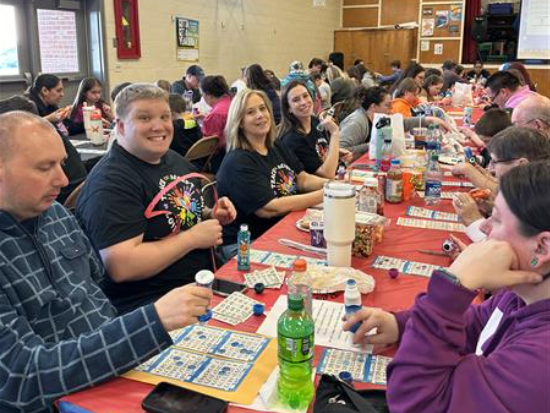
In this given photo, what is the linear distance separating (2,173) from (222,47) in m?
8.36

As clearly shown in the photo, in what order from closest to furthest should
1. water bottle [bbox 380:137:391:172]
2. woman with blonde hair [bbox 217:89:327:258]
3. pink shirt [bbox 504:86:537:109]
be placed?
woman with blonde hair [bbox 217:89:327:258] < water bottle [bbox 380:137:391:172] < pink shirt [bbox 504:86:537:109]

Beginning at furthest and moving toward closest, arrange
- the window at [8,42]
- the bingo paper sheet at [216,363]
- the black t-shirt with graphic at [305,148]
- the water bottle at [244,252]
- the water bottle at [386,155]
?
the window at [8,42], the black t-shirt with graphic at [305,148], the water bottle at [386,155], the water bottle at [244,252], the bingo paper sheet at [216,363]

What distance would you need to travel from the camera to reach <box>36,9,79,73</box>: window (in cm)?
630

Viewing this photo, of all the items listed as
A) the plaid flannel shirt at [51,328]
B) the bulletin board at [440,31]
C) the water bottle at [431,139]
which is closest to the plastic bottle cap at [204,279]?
the plaid flannel shirt at [51,328]

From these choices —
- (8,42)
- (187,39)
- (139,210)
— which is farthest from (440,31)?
(139,210)

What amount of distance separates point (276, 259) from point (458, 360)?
1.06 metres

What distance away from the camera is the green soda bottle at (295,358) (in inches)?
45.0

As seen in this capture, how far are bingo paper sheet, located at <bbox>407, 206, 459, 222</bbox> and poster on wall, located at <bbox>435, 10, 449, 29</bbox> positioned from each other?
466 inches

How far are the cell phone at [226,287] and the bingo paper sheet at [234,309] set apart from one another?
2.4 inches

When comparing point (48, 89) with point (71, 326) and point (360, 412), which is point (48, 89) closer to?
point (71, 326)

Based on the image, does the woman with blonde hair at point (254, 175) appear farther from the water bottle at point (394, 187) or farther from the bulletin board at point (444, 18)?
the bulletin board at point (444, 18)

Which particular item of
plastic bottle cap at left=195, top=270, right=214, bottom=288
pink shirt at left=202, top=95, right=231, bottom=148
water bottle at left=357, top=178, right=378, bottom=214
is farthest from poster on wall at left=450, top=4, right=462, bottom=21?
plastic bottle cap at left=195, top=270, right=214, bottom=288

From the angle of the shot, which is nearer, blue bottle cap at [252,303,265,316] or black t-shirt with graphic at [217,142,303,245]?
blue bottle cap at [252,303,265,316]

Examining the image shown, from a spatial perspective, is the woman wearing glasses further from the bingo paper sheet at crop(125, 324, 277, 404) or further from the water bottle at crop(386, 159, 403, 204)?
the bingo paper sheet at crop(125, 324, 277, 404)
